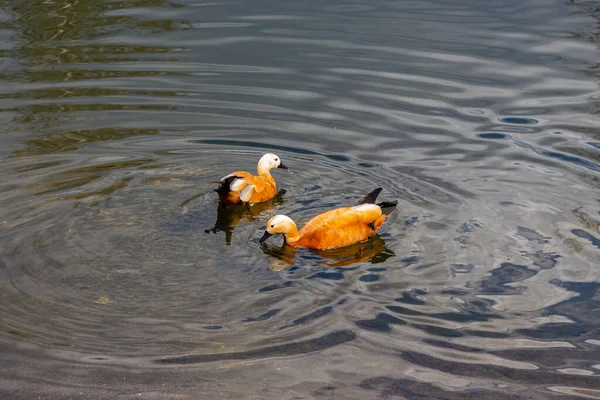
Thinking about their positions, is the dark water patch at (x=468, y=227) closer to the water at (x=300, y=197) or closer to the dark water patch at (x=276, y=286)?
the water at (x=300, y=197)

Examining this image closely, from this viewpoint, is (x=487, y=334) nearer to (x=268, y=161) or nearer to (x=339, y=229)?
(x=339, y=229)

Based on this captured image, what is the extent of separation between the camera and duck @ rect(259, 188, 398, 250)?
27.8 ft

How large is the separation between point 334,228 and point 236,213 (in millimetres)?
1485

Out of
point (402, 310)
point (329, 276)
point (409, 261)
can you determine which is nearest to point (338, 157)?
point (409, 261)

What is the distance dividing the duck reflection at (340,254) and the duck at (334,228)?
0.05 meters

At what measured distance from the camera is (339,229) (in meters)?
8.55

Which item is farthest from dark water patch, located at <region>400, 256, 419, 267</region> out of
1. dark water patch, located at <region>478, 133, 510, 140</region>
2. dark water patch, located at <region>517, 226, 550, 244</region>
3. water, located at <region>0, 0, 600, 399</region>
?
dark water patch, located at <region>478, 133, 510, 140</region>

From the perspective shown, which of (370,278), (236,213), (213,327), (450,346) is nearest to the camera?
(450,346)

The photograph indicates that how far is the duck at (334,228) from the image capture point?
8484mm

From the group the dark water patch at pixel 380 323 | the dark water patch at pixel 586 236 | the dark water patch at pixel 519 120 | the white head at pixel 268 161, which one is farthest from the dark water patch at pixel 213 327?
the dark water patch at pixel 519 120

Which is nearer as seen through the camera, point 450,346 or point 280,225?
point 450,346

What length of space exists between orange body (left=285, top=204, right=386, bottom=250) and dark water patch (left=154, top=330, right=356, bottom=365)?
5.94ft

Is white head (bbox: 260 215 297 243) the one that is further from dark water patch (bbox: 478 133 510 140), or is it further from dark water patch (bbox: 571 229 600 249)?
dark water patch (bbox: 478 133 510 140)

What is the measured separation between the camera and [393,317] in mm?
7062
